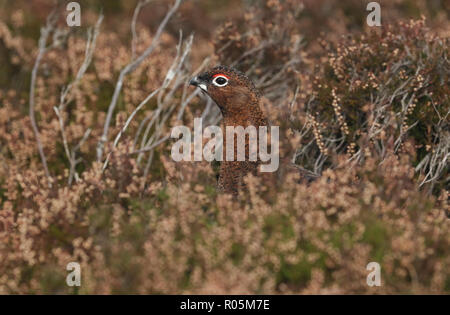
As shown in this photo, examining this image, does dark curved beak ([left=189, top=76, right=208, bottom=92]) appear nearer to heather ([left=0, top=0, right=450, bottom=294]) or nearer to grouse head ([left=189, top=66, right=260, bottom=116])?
grouse head ([left=189, top=66, right=260, bottom=116])

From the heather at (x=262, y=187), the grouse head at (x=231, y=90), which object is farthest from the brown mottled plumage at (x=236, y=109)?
the heather at (x=262, y=187)

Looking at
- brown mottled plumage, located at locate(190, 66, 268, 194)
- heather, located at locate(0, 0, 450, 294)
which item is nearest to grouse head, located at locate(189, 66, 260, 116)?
brown mottled plumage, located at locate(190, 66, 268, 194)

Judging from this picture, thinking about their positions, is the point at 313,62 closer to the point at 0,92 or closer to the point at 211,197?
the point at 211,197

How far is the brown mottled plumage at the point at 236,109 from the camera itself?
15.0 feet

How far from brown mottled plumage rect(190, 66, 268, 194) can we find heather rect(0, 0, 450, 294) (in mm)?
116

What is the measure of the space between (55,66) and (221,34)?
2.33 metres

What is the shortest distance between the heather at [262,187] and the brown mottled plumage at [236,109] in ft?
0.38

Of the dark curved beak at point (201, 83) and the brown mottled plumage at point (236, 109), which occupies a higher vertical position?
the dark curved beak at point (201, 83)

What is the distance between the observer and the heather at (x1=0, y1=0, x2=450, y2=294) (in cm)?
346

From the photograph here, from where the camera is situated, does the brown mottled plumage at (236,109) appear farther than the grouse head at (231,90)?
No

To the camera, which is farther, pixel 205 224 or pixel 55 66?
pixel 55 66

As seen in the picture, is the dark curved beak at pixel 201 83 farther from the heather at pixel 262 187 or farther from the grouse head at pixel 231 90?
the heather at pixel 262 187

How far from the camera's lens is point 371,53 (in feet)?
19.0
